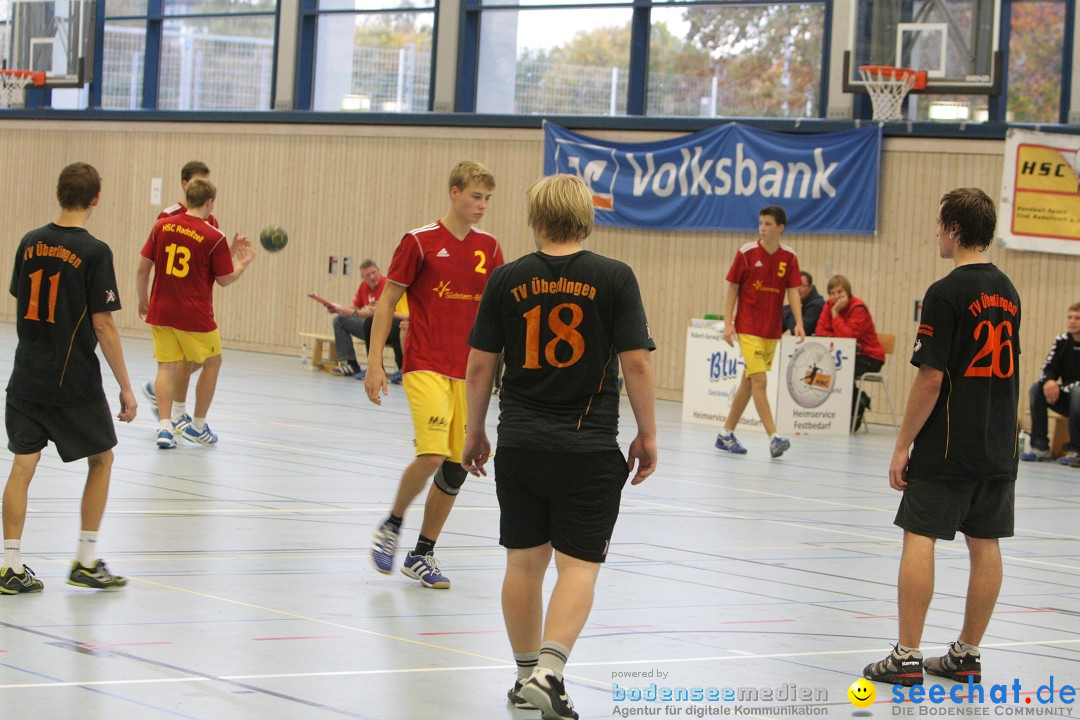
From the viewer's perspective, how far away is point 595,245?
19641mm

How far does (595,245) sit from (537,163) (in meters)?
1.48

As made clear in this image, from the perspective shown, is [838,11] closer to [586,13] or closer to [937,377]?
[586,13]

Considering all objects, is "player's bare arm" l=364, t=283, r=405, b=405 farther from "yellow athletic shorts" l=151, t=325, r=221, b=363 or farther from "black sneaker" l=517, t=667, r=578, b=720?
"yellow athletic shorts" l=151, t=325, r=221, b=363

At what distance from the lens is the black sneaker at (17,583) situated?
581 centimetres

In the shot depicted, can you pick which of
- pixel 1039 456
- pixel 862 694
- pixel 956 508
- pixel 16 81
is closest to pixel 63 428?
pixel 862 694

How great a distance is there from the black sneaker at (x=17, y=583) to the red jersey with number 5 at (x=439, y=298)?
6.10ft

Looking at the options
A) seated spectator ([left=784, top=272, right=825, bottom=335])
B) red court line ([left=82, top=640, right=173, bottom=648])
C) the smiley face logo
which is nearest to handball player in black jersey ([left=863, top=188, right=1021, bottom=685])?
the smiley face logo

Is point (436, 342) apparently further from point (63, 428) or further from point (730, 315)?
point (730, 315)

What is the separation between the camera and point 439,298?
6723 millimetres

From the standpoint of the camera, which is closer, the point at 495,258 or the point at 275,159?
the point at 495,258

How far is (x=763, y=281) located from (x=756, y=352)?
2.06 feet

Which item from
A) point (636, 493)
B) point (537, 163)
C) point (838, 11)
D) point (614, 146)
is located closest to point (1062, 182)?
point (838, 11)

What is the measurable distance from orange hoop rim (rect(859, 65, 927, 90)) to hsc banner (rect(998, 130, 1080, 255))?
1205 mm

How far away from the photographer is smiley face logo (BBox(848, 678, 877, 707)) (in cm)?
479
